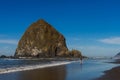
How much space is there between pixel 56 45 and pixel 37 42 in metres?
12.2

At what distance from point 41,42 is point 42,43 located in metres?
1.46

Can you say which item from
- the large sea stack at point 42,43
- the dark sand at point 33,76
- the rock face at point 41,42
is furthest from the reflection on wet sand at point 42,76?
the rock face at point 41,42

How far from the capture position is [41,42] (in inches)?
6319

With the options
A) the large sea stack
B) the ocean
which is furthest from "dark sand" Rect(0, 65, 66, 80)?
the large sea stack

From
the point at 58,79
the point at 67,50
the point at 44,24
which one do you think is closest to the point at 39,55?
the point at 67,50

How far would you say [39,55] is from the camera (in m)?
150

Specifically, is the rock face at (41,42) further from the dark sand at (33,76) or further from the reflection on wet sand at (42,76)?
the dark sand at (33,76)

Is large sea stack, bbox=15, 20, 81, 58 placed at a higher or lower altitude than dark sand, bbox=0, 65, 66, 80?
higher

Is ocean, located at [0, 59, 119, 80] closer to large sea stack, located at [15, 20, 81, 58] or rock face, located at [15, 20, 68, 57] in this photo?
large sea stack, located at [15, 20, 81, 58]

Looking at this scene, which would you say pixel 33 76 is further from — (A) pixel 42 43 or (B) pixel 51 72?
(A) pixel 42 43

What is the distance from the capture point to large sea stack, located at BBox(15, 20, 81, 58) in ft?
502

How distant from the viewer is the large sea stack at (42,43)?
15312 centimetres

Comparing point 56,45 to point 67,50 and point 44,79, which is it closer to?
point 67,50

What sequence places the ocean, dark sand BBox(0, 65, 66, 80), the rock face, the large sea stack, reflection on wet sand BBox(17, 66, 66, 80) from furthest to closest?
the rock face < the large sea stack < the ocean < reflection on wet sand BBox(17, 66, 66, 80) < dark sand BBox(0, 65, 66, 80)
